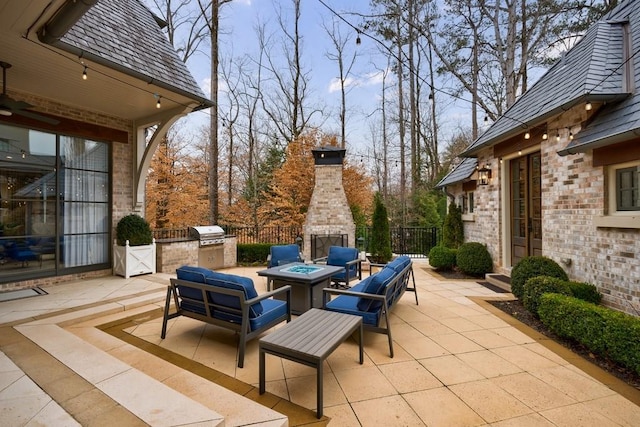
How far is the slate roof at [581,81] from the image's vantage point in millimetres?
4062

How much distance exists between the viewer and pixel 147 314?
13.5 feet

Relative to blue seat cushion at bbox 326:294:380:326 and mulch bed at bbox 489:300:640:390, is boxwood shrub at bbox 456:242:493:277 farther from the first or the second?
blue seat cushion at bbox 326:294:380:326

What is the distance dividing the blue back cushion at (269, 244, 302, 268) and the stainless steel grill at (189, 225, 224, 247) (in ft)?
8.14

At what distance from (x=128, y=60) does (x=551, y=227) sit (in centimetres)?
722

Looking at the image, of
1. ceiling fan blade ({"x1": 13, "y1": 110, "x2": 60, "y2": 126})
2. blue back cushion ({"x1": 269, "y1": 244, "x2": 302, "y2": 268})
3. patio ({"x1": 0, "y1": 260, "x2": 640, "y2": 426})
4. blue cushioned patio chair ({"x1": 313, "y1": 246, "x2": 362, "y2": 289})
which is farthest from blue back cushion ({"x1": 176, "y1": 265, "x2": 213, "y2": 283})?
ceiling fan blade ({"x1": 13, "y1": 110, "x2": 60, "y2": 126})

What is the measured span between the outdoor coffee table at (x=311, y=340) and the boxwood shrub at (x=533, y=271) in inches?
134

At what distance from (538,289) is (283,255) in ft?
13.9

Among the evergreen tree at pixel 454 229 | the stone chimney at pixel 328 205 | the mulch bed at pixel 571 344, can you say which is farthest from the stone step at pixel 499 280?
the stone chimney at pixel 328 205

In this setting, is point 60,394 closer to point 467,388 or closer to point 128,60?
point 467,388

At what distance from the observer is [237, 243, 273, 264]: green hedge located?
8984 millimetres

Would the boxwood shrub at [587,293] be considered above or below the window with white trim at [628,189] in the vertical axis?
below

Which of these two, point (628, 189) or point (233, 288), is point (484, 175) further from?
point (233, 288)

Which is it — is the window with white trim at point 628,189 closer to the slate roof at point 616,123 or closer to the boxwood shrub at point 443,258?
the slate roof at point 616,123

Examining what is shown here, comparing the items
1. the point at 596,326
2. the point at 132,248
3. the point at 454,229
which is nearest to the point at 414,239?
the point at 454,229
